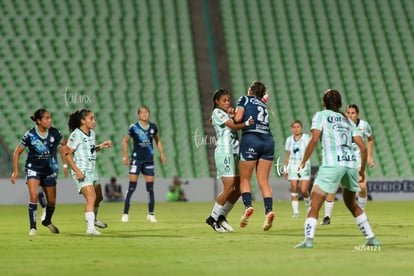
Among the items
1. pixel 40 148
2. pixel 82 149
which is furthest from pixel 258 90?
pixel 40 148

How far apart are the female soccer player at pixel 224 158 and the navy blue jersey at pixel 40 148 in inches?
96.0

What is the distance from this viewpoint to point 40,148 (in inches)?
535

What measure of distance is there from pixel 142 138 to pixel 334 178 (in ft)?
28.0

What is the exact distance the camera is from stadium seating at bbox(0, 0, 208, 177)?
106 ft

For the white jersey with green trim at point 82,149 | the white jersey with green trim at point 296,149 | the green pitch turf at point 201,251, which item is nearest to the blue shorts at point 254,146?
the green pitch turf at point 201,251

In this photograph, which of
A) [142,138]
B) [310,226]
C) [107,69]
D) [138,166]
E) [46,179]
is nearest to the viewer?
[310,226]

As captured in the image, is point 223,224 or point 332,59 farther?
→ point 332,59

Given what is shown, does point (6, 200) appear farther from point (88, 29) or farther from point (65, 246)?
point (65, 246)

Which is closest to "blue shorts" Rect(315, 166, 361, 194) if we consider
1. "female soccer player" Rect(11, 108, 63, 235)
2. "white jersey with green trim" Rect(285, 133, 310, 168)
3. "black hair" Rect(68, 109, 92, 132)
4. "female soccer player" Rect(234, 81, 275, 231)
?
"female soccer player" Rect(234, 81, 275, 231)


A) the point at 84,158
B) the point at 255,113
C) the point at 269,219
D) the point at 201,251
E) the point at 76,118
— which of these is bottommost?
the point at 269,219

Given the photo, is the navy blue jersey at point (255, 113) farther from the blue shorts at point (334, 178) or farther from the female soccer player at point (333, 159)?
the blue shorts at point (334, 178)

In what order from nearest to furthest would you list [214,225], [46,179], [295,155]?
1. [214,225]
2. [46,179]
3. [295,155]

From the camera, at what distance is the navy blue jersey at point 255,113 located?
1341cm

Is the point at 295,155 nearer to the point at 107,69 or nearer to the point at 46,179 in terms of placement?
the point at 46,179
